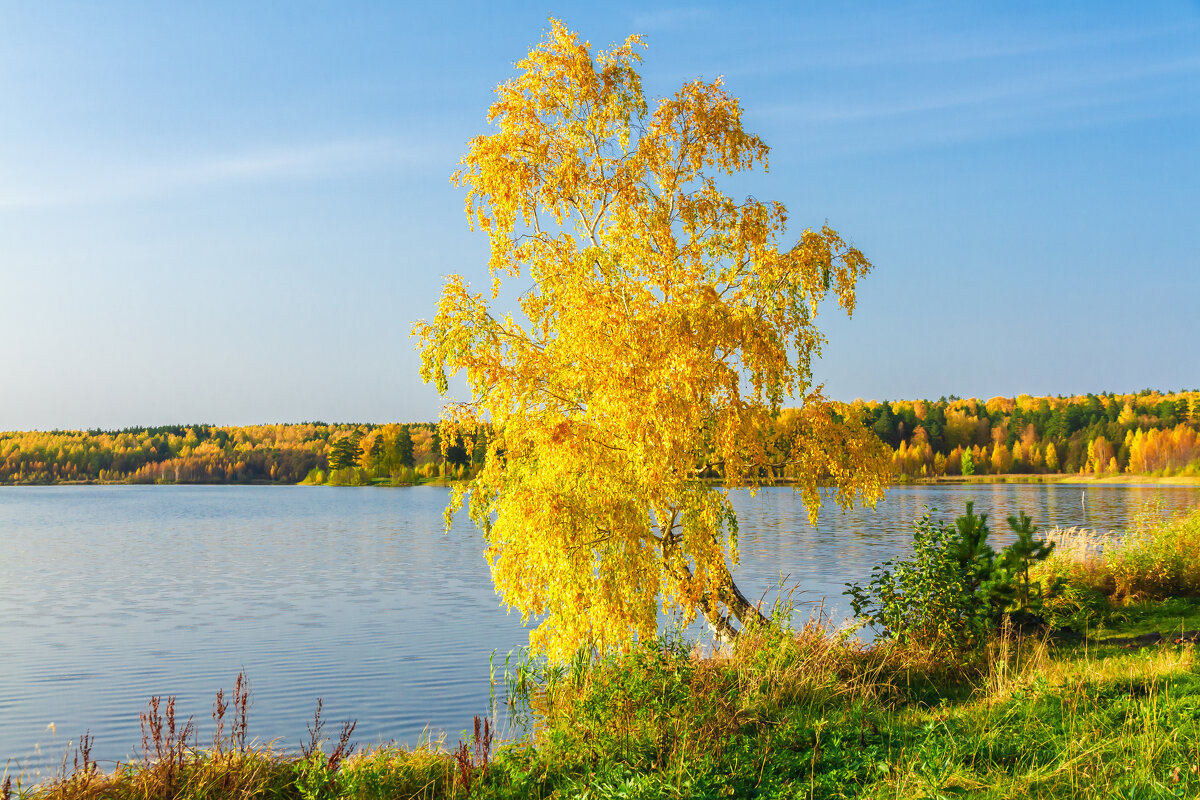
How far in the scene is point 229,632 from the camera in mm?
18781

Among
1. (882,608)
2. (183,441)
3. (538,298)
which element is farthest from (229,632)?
(183,441)

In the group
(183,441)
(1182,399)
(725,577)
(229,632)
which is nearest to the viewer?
(725,577)

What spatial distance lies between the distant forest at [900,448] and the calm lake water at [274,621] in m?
71.4

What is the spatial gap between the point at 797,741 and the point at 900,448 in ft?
425

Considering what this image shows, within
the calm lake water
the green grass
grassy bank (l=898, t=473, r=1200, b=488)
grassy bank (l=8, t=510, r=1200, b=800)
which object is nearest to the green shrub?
grassy bank (l=8, t=510, r=1200, b=800)

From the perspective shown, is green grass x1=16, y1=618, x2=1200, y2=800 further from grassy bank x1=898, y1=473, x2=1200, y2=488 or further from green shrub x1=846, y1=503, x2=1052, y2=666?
grassy bank x1=898, y1=473, x2=1200, y2=488

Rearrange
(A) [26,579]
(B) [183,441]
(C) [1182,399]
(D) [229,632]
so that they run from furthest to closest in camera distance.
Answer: (B) [183,441] → (C) [1182,399] → (A) [26,579] → (D) [229,632]

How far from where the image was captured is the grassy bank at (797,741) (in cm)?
602

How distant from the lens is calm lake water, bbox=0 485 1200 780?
12695 millimetres

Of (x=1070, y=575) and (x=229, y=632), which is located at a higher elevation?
(x=1070, y=575)

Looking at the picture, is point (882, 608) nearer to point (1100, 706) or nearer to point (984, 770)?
point (1100, 706)

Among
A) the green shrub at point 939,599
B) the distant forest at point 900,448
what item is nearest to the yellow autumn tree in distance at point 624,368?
the green shrub at point 939,599

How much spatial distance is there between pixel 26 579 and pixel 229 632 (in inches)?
523

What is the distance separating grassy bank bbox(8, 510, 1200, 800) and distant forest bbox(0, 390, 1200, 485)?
98.9 metres
